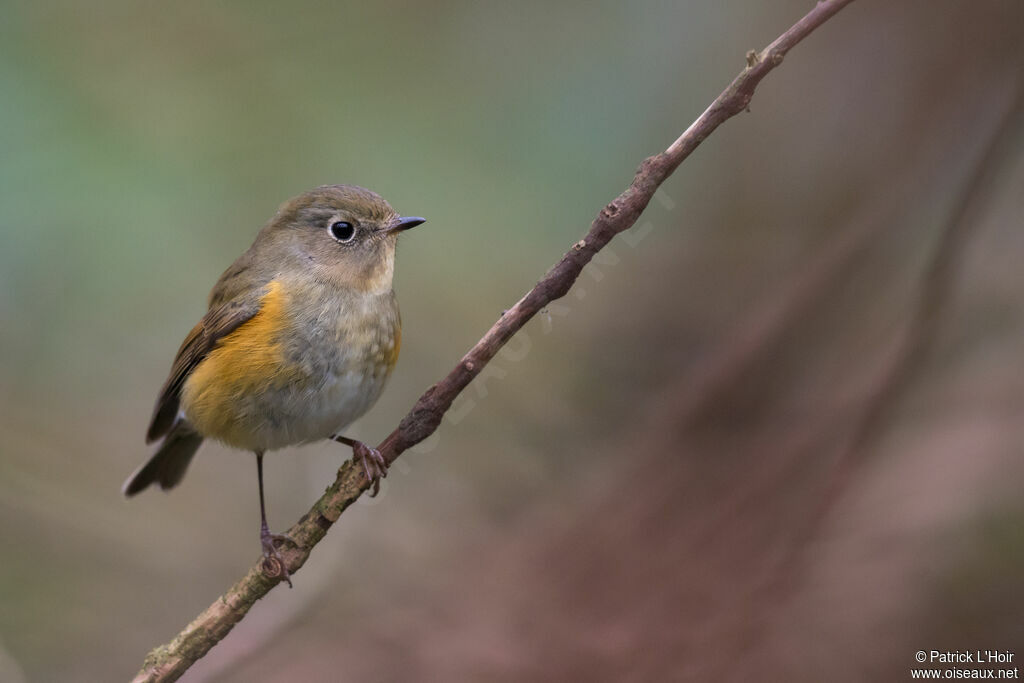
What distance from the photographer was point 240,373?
9.52ft

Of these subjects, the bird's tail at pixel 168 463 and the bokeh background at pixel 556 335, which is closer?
the bokeh background at pixel 556 335

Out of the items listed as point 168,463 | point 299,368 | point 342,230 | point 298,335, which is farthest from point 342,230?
point 168,463

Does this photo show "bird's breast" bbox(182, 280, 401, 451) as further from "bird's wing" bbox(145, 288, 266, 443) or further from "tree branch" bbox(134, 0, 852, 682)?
"tree branch" bbox(134, 0, 852, 682)

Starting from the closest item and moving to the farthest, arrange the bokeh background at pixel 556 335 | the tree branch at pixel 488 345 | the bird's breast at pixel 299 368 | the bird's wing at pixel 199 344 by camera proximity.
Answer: the tree branch at pixel 488 345 → the bokeh background at pixel 556 335 → the bird's breast at pixel 299 368 → the bird's wing at pixel 199 344

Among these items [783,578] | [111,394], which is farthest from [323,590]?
[111,394]

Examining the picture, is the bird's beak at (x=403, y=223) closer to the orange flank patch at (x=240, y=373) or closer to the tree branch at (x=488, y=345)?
the orange flank patch at (x=240, y=373)

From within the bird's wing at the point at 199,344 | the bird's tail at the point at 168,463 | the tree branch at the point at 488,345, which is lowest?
the tree branch at the point at 488,345

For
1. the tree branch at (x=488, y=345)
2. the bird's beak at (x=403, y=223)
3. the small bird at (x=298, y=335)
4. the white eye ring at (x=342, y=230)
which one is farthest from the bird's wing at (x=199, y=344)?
the tree branch at (x=488, y=345)

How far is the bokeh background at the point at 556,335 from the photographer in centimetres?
193

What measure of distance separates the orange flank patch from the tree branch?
759 millimetres

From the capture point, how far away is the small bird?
9.41 feet

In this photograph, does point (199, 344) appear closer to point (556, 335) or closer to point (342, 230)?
point (342, 230)

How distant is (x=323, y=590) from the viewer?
3.06 meters

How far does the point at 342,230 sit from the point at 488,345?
164 cm
